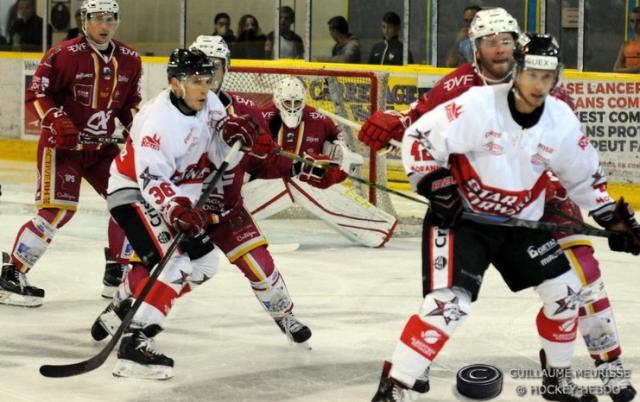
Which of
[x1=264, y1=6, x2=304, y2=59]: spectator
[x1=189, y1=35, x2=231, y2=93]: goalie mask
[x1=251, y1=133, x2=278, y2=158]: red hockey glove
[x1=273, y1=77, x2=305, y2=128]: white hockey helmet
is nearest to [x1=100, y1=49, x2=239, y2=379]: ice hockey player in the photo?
[x1=251, y1=133, x2=278, y2=158]: red hockey glove

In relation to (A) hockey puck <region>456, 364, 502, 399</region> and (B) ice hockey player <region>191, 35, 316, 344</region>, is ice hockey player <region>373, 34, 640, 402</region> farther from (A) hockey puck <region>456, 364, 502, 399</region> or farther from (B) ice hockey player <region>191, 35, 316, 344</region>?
(B) ice hockey player <region>191, 35, 316, 344</region>

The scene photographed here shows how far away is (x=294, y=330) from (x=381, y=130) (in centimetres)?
96

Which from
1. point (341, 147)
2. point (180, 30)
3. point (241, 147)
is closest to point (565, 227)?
point (241, 147)

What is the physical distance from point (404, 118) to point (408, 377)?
2.91ft

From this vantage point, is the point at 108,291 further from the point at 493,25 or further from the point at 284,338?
the point at 493,25

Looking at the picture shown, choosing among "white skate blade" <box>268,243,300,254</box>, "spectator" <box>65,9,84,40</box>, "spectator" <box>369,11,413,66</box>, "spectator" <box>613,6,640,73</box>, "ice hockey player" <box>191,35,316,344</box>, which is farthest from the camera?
"spectator" <box>65,9,84,40</box>

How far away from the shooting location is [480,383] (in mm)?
3992

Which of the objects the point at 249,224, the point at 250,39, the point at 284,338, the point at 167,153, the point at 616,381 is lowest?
the point at 284,338

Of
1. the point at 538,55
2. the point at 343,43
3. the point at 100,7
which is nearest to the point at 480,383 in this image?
the point at 538,55

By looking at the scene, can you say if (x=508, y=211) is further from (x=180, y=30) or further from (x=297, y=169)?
(x=180, y=30)

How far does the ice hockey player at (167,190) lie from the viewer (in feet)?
13.5

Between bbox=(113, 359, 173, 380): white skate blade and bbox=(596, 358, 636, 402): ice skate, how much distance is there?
1.31 metres

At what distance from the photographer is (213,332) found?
5.01 metres

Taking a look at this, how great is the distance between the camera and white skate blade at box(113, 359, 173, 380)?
4191 mm
